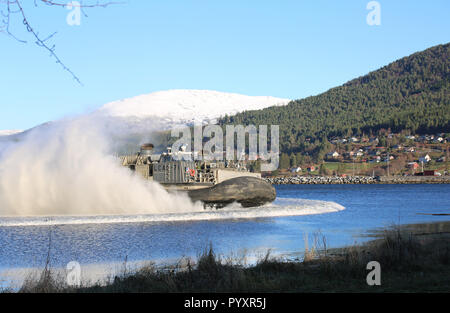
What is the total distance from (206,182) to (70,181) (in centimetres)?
957

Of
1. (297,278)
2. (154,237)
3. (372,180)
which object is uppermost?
(297,278)

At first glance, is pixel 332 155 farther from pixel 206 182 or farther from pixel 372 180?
pixel 206 182

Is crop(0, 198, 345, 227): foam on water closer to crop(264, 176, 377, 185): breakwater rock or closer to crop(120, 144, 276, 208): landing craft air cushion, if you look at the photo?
crop(120, 144, 276, 208): landing craft air cushion

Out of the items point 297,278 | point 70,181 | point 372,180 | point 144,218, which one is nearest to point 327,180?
point 372,180

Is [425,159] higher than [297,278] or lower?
lower

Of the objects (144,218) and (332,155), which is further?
(332,155)

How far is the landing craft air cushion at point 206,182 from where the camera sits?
3891 centimetres

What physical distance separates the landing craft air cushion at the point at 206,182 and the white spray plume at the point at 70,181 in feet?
3.61

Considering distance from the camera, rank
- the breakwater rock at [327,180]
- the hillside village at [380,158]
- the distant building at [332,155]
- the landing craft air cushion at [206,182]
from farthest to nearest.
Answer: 1. the distant building at [332,155]
2. the hillside village at [380,158]
3. the breakwater rock at [327,180]
4. the landing craft air cushion at [206,182]

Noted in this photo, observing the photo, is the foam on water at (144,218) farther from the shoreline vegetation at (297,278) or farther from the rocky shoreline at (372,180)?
the rocky shoreline at (372,180)

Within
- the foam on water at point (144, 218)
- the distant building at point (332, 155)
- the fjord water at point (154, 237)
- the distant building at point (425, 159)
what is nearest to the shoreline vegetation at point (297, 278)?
the fjord water at point (154, 237)

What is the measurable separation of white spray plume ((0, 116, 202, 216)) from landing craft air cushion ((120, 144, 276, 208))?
110cm

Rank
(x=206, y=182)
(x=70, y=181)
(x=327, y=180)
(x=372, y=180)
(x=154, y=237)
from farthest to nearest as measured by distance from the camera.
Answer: (x=327, y=180) < (x=372, y=180) < (x=206, y=182) < (x=70, y=181) < (x=154, y=237)

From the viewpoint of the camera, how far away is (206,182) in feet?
132
